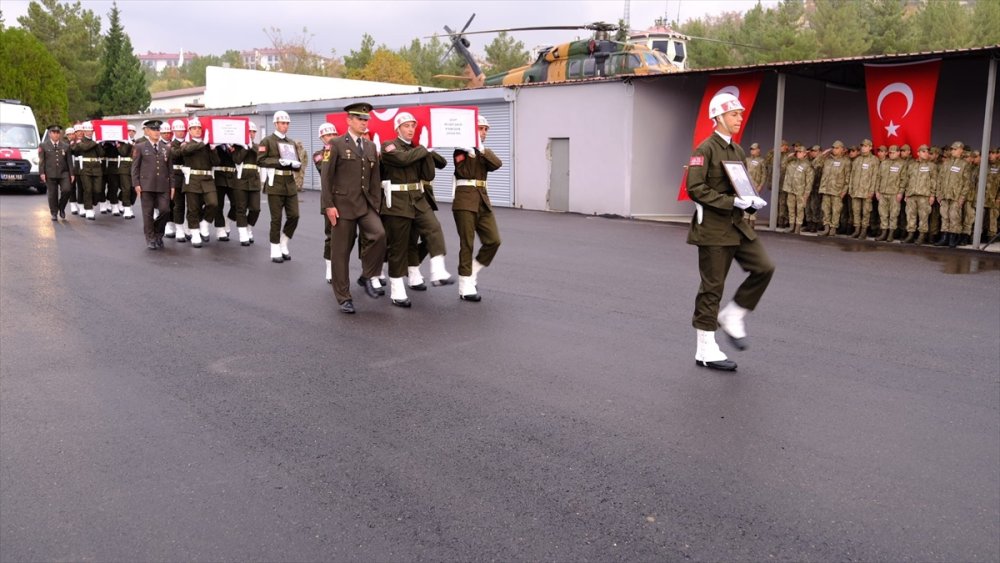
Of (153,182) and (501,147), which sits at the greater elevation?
(501,147)

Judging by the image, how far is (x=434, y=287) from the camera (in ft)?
33.7

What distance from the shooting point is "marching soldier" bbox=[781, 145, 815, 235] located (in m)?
17.3

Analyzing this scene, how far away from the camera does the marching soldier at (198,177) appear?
13195 mm

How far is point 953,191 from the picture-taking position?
48.9 ft

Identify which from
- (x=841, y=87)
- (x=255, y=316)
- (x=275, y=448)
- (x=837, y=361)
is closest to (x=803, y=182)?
(x=841, y=87)

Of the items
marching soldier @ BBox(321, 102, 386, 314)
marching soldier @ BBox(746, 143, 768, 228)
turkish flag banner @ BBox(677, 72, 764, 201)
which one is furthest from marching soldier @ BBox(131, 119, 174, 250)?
marching soldier @ BBox(746, 143, 768, 228)

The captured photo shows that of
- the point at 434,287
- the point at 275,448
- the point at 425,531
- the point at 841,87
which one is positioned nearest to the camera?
the point at 425,531

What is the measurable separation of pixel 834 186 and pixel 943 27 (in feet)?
98.5

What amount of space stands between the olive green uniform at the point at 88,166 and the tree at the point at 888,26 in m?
37.4

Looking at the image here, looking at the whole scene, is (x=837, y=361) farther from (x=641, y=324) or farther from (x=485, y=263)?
(x=485, y=263)

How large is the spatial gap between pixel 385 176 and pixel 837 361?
4914mm

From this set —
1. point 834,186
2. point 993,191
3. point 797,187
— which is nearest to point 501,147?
point 797,187

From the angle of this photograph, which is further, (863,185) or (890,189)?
(863,185)

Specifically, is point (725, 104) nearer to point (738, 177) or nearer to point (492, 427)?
point (738, 177)
